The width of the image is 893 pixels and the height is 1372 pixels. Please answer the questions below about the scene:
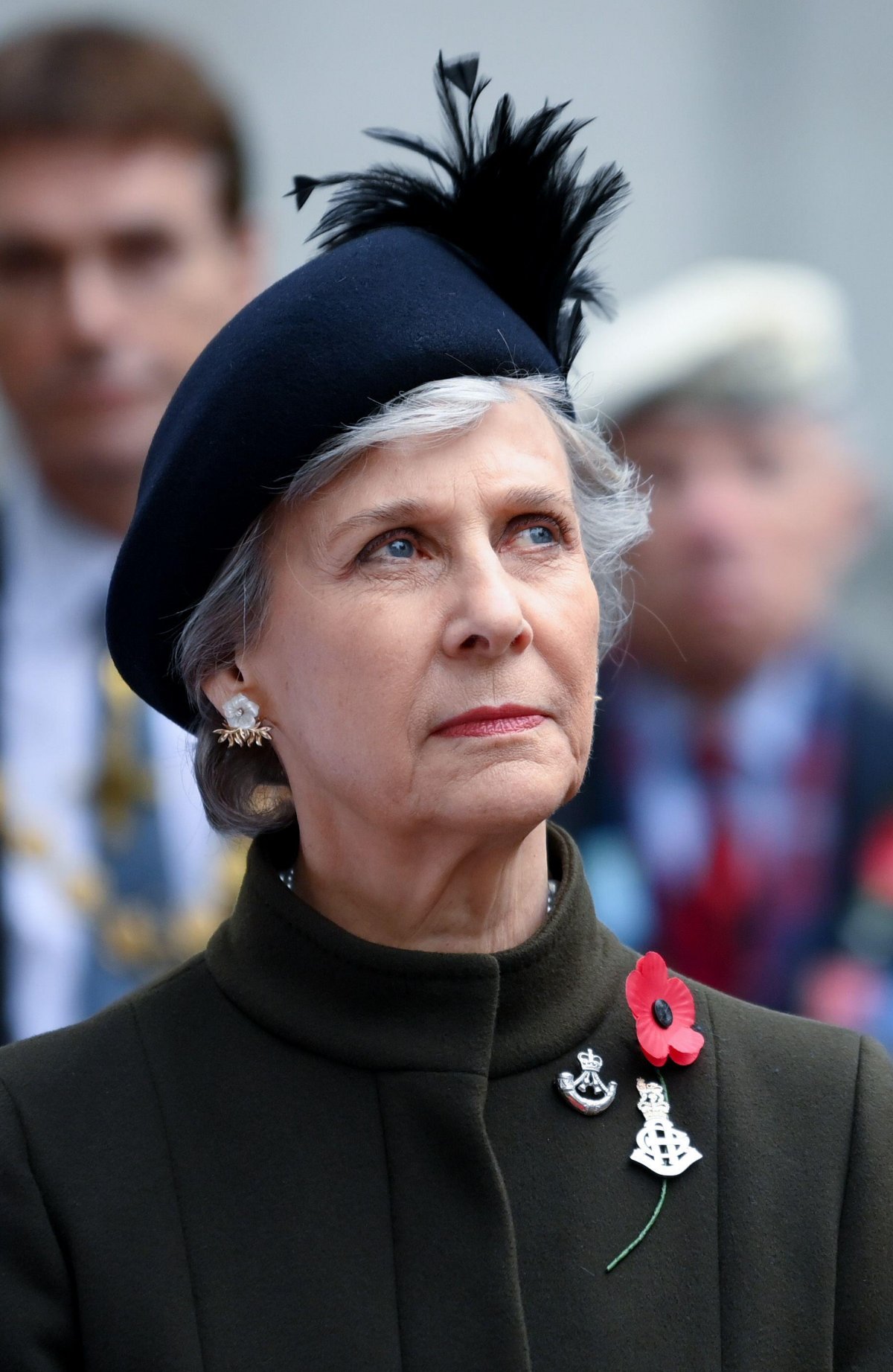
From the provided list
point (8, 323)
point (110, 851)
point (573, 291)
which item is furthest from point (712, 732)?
point (573, 291)

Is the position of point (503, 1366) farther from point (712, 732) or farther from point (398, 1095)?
point (712, 732)

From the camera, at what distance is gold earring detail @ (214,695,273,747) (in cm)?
273

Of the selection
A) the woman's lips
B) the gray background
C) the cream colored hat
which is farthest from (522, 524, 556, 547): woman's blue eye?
the gray background

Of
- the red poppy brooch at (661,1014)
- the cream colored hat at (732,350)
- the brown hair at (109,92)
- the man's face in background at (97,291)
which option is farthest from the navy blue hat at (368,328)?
the cream colored hat at (732,350)

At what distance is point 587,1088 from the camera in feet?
8.30

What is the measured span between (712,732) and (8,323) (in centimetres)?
211

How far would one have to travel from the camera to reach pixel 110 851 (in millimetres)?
4816

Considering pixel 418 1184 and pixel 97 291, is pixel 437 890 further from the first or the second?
pixel 97 291

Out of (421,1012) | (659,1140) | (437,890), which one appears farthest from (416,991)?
(659,1140)

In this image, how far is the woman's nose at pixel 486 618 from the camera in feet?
7.93

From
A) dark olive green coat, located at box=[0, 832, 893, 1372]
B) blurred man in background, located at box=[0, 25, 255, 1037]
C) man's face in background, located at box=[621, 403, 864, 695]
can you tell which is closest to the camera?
dark olive green coat, located at box=[0, 832, 893, 1372]

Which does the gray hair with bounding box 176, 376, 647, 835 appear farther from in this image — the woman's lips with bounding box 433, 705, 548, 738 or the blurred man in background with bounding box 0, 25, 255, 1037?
the blurred man in background with bounding box 0, 25, 255, 1037

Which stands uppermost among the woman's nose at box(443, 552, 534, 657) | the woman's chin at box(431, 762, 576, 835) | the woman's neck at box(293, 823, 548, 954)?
the woman's nose at box(443, 552, 534, 657)

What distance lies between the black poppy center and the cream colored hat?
285cm
